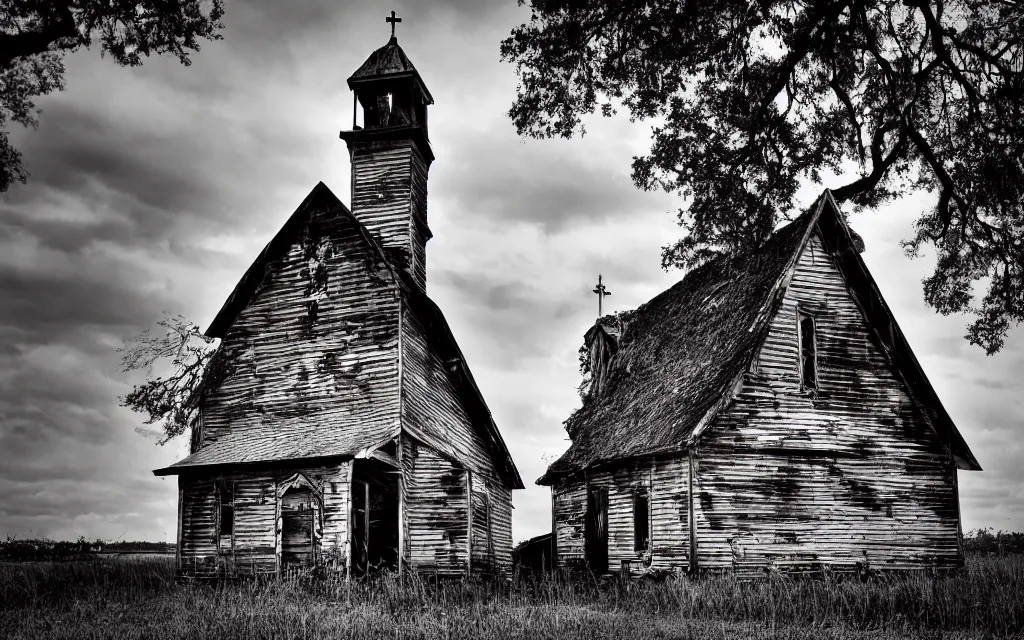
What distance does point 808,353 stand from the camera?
21.8 m

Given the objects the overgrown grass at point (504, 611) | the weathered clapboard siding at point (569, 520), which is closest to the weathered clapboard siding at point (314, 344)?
the overgrown grass at point (504, 611)

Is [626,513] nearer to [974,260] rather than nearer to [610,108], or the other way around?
[610,108]

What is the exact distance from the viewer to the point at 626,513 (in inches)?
907

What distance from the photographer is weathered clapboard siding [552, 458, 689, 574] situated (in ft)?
68.4

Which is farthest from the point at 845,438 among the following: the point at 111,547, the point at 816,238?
the point at 111,547

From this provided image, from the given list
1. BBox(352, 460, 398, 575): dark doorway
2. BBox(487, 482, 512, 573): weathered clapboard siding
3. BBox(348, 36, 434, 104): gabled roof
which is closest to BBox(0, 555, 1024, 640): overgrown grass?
BBox(352, 460, 398, 575): dark doorway

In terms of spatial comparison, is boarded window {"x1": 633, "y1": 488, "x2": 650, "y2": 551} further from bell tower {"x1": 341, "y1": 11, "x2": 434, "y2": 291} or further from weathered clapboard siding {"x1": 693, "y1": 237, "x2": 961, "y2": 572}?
bell tower {"x1": 341, "y1": 11, "x2": 434, "y2": 291}

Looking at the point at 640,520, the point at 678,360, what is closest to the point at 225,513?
the point at 640,520

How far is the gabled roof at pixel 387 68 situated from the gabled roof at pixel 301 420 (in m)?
6.04

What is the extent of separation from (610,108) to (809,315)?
22.5 ft

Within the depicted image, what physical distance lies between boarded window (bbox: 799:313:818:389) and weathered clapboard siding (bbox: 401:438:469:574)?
844cm

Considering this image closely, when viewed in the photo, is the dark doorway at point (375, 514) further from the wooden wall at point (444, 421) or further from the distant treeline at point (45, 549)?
the distant treeline at point (45, 549)

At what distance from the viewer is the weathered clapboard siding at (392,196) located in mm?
27109

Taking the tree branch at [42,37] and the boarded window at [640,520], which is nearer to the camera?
the tree branch at [42,37]
